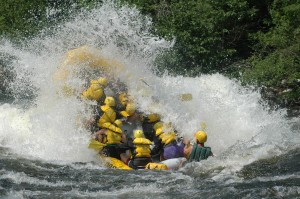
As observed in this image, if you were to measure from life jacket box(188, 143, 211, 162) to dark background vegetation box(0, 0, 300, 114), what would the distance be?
5021 mm

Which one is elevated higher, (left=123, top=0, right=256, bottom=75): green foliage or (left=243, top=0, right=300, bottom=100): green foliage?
(left=123, top=0, right=256, bottom=75): green foliage

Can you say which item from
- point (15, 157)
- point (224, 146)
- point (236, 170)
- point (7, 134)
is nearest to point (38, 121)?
point (7, 134)

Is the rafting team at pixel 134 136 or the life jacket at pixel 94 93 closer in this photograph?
the rafting team at pixel 134 136

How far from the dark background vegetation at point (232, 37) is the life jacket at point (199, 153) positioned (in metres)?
5.02

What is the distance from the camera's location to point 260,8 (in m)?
16.9

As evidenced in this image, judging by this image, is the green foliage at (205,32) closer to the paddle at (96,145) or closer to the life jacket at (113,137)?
the life jacket at (113,137)

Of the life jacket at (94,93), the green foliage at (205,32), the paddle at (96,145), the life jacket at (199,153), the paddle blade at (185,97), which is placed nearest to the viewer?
the life jacket at (199,153)

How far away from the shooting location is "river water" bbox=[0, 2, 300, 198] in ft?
24.0

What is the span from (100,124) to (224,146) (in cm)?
230

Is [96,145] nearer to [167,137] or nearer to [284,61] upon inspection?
[167,137]

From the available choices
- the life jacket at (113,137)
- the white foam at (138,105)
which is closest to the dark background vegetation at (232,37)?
the white foam at (138,105)

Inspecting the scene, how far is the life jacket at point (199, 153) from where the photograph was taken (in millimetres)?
8570

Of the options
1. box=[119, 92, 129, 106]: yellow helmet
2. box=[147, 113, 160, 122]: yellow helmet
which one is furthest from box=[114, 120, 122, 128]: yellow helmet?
box=[119, 92, 129, 106]: yellow helmet

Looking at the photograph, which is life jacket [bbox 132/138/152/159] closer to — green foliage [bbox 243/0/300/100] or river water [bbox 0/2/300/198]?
river water [bbox 0/2/300/198]
